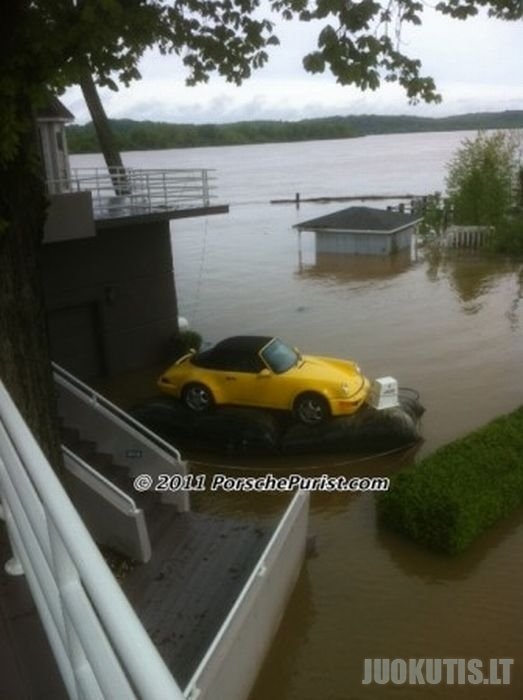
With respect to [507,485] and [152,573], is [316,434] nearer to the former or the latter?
[507,485]

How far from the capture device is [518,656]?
27.4 feet

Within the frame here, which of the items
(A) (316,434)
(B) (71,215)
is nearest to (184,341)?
(B) (71,215)

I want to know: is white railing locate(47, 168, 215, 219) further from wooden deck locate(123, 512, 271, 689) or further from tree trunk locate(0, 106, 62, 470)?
tree trunk locate(0, 106, 62, 470)

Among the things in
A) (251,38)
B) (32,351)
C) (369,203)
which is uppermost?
(251,38)

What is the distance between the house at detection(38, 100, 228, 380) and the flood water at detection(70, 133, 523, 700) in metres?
4.73

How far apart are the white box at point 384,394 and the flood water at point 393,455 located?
1.07 m

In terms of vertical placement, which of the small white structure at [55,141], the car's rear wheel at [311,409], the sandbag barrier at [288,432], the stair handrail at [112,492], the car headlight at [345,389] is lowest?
the sandbag barrier at [288,432]

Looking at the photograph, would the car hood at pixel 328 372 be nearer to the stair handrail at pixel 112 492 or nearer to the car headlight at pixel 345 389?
the car headlight at pixel 345 389

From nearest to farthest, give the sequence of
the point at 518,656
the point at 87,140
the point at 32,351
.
→ the point at 32,351, the point at 518,656, the point at 87,140

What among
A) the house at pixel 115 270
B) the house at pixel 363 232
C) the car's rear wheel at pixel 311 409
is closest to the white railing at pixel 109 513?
the car's rear wheel at pixel 311 409

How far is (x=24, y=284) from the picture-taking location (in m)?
6.10

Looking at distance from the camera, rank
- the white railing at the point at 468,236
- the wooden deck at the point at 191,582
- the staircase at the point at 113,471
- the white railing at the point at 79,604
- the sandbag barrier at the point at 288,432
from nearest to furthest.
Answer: the white railing at the point at 79,604 → the wooden deck at the point at 191,582 → the staircase at the point at 113,471 → the sandbag barrier at the point at 288,432 → the white railing at the point at 468,236

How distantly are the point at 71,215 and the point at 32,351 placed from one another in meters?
9.85

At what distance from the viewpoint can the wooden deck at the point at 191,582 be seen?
291 inches
